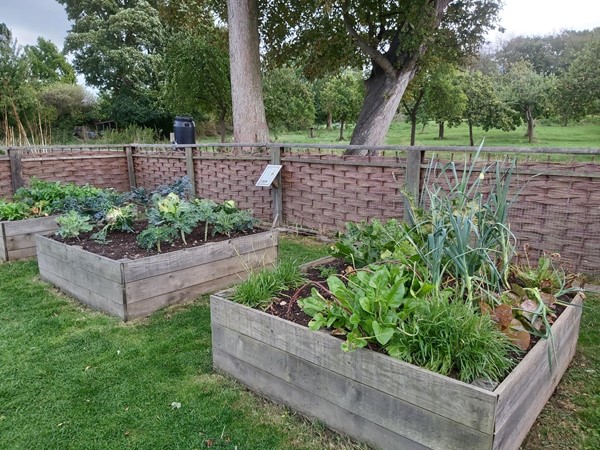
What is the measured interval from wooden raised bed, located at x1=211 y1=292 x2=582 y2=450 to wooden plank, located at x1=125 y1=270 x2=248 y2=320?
0.92 m

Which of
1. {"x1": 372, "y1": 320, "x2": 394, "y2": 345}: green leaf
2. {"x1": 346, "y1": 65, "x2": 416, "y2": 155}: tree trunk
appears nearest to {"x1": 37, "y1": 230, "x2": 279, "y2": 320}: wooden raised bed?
{"x1": 372, "y1": 320, "x2": 394, "y2": 345}: green leaf

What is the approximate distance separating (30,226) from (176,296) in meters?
2.20

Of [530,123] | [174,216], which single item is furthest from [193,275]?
[530,123]

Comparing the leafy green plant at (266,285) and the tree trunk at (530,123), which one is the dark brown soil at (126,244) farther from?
the tree trunk at (530,123)

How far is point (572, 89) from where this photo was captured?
1862 cm

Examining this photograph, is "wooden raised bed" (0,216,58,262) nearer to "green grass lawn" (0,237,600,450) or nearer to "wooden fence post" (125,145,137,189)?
"green grass lawn" (0,237,600,450)

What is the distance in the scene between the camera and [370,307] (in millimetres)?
1575

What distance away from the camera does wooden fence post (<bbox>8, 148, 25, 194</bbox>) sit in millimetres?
5559

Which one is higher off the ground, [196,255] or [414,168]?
[414,168]

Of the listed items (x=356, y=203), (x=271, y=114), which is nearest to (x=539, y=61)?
(x=271, y=114)

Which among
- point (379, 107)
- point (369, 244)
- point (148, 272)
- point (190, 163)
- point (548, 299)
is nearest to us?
point (548, 299)

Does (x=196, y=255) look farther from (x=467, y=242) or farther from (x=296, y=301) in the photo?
(x=467, y=242)

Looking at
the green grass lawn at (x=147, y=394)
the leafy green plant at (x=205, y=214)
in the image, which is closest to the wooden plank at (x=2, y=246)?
the green grass lawn at (x=147, y=394)

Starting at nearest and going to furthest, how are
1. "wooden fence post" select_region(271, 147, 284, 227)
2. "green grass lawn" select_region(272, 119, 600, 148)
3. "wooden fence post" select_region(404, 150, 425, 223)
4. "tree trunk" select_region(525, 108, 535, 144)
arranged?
"wooden fence post" select_region(404, 150, 425, 223) → "wooden fence post" select_region(271, 147, 284, 227) → "green grass lawn" select_region(272, 119, 600, 148) → "tree trunk" select_region(525, 108, 535, 144)
